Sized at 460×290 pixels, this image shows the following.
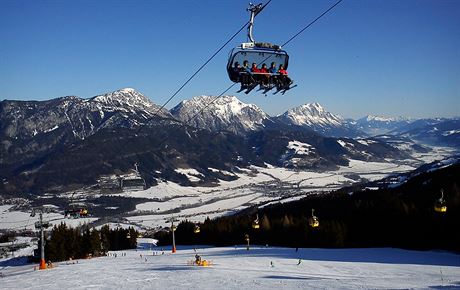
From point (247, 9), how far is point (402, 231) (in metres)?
61.4

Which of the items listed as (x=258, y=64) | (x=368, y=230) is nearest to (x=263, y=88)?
(x=258, y=64)

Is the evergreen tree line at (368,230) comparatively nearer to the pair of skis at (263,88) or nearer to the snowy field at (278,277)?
the snowy field at (278,277)

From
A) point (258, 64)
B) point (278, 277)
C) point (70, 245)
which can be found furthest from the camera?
point (70, 245)

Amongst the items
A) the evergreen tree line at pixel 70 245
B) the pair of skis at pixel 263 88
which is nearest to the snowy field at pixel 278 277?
the pair of skis at pixel 263 88

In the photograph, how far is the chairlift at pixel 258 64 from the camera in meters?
25.1

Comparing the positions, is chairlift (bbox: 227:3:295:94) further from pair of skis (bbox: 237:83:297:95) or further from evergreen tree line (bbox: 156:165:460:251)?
evergreen tree line (bbox: 156:165:460:251)

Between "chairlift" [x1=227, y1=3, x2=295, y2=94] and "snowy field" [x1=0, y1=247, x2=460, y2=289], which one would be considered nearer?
"chairlift" [x1=227, y1=3, x2=295, y2=94]

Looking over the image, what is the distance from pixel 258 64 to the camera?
2625 centimetres

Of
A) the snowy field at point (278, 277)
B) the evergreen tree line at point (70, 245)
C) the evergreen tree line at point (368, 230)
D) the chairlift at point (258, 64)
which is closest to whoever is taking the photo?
the chairlift at point (258, 64)

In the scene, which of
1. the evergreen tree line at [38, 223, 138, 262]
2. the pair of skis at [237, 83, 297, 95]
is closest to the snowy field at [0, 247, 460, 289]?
the pair of skis at [237, 83, 297, 95]

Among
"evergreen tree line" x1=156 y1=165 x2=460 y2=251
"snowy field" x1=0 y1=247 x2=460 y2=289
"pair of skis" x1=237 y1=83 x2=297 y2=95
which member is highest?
"pair of skis" x1=237 y1=83 x2=297 y2=95

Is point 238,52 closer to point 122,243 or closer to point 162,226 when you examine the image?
point 122,243

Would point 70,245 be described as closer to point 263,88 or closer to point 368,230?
point 368,230

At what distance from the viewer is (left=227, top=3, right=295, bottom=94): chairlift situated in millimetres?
25141
